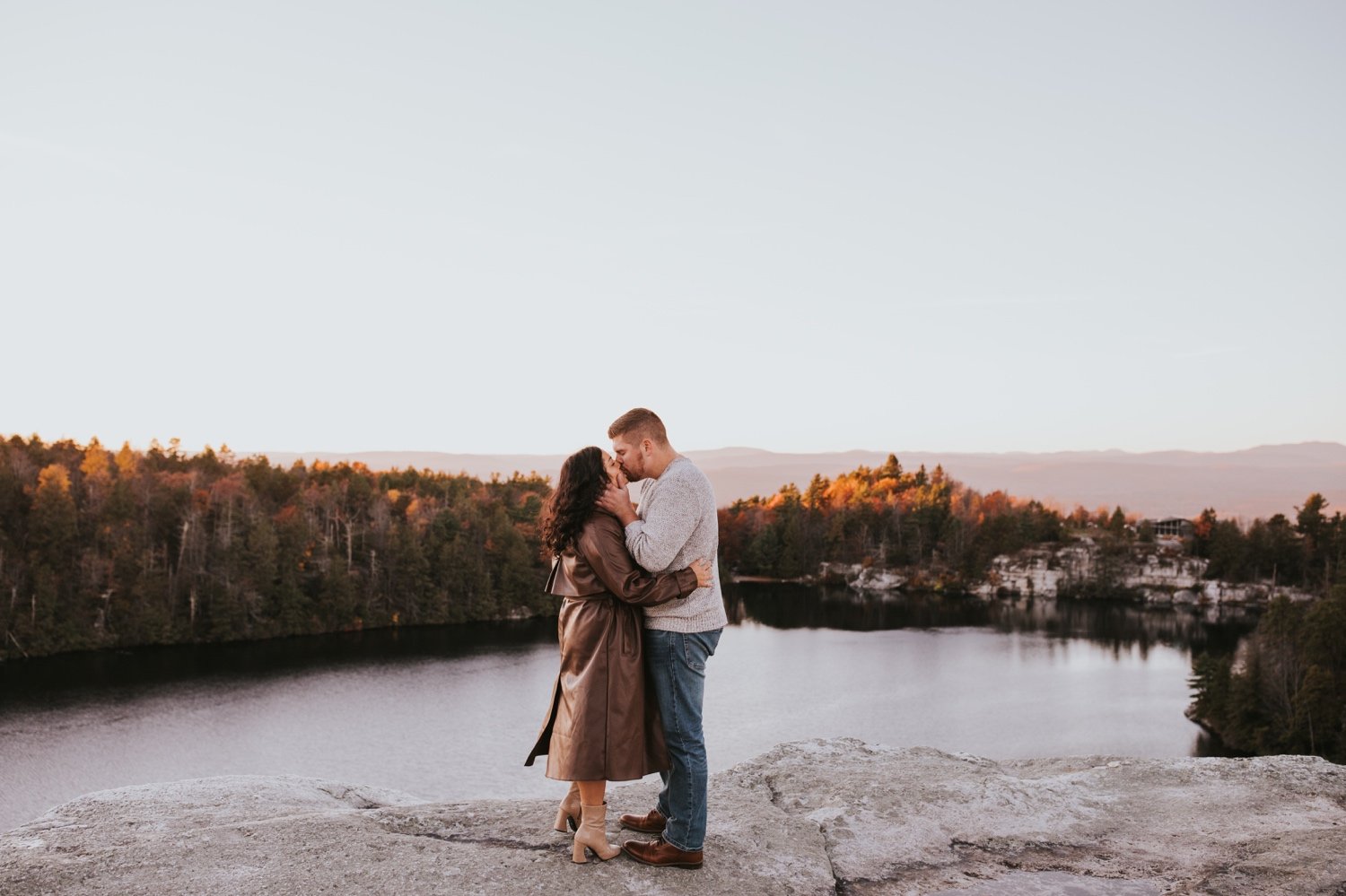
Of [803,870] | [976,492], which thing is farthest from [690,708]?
[976,492]

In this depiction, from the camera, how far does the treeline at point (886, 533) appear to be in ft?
370

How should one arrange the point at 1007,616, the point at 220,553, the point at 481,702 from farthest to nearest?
the point at 1007,616 < the point at 220,553 < the point at 481,702

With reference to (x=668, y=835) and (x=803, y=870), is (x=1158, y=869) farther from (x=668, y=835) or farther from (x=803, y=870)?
(x=668, y=835)

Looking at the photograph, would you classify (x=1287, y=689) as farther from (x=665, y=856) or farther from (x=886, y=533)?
(x=886, y=533)

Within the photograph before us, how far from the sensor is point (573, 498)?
4.53m

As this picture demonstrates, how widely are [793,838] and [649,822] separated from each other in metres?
0.82

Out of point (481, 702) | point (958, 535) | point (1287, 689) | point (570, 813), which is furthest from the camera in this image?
point (958, 535)

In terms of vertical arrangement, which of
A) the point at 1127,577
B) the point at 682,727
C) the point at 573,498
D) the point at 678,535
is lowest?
the point at 1127,577

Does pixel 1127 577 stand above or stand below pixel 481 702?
above

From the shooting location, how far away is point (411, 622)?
74438mm

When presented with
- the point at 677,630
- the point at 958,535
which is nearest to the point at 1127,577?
the point at 958,535

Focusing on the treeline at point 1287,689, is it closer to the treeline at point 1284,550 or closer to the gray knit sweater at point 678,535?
the gray knit sweater at point 678,535

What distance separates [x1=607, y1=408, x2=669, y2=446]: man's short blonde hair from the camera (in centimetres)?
466

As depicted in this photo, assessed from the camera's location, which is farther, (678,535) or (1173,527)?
(1173,527)
